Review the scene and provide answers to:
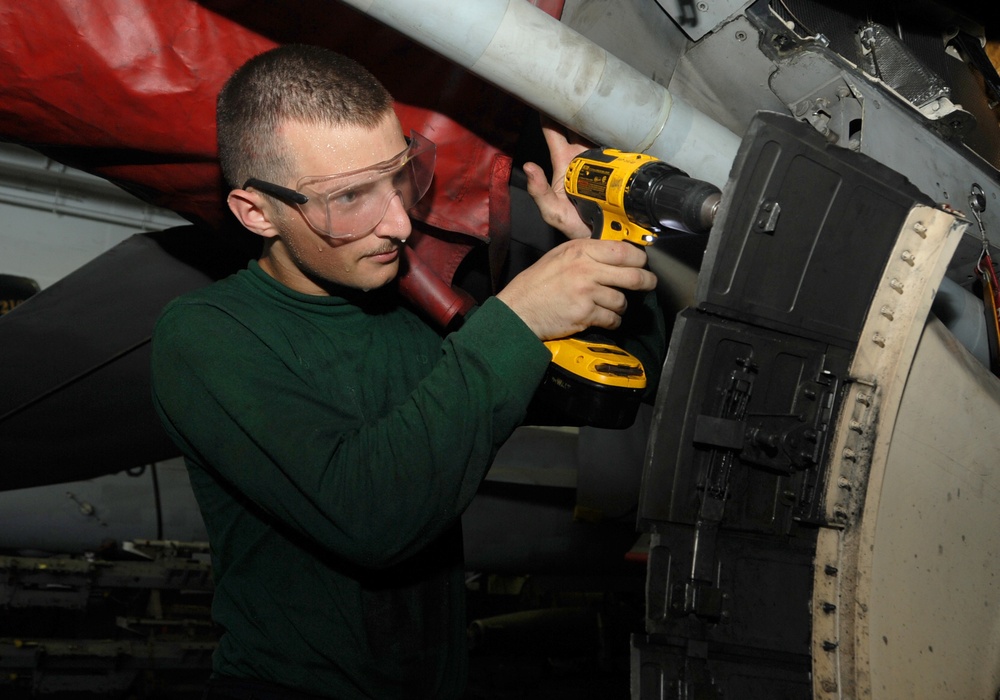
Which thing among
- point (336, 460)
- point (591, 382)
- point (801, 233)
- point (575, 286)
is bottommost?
point (336, 460)

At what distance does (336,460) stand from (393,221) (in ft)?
1.55

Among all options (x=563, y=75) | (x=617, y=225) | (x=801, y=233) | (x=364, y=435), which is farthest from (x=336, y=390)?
(x=801, y=233)

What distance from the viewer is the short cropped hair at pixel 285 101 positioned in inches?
53.2

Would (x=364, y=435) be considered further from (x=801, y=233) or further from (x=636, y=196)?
(x=801, y=233)

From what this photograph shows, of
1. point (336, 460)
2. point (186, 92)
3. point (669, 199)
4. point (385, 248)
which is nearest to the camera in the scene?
point (336, 460)

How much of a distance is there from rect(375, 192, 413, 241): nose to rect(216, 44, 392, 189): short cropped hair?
0.15m

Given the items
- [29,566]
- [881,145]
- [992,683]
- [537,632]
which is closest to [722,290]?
[881,145]

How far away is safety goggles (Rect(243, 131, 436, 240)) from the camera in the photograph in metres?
1.35

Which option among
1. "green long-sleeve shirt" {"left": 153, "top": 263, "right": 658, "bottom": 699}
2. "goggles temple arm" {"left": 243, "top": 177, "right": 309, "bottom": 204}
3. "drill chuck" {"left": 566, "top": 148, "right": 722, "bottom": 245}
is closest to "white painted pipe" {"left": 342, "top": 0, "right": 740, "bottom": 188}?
"drill chuck" {"left": 566, "top": 148, "right": 722, "bottom": 245}

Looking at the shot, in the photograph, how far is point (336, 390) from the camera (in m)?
1.46

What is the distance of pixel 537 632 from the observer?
4715 millimetres

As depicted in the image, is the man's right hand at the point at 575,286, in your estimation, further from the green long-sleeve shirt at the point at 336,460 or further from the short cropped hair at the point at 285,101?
the short cropped hair at the point at 285,101

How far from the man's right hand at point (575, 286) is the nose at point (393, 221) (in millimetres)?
246

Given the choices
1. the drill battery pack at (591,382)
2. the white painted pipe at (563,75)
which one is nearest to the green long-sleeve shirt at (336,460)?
the drill battery pack at (591,382)
